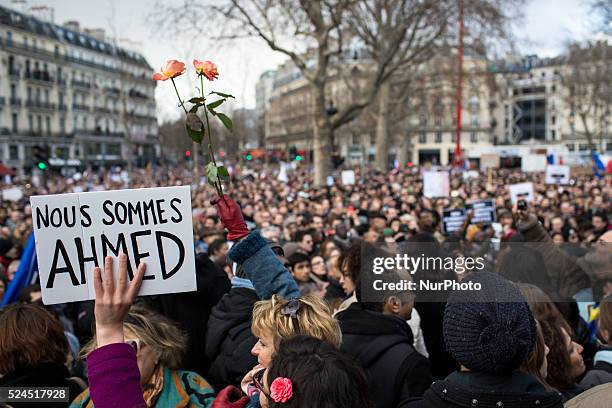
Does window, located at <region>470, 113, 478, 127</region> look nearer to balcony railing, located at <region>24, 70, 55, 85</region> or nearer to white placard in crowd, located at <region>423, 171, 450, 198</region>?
balcony railing, located at <region>24, 70, 55, 85</region>

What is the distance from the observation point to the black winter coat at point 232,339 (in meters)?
3.09

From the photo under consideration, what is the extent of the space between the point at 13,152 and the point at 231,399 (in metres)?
64.6

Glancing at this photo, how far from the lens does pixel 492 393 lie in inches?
73.4

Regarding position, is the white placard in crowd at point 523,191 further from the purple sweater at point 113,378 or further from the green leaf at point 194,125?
the purple sweater at point 113,378

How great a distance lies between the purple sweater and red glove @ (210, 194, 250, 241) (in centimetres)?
85

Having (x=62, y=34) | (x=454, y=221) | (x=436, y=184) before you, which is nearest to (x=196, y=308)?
(x=454, y=221)

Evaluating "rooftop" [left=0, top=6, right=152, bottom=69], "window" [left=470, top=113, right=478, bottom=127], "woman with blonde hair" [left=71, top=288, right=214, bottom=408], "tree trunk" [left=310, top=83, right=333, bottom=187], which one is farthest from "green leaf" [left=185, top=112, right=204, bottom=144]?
"window" [left=470, top=113, right=478, bottom=127]

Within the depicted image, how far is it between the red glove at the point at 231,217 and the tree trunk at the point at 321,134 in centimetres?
1911

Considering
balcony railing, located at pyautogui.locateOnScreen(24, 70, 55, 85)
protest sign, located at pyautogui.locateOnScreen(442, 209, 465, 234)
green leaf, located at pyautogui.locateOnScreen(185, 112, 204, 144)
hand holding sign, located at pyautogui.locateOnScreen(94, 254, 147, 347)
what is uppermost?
balcony railing, located at pyautogui.locateOnScreen(24, 70, 55, 85)

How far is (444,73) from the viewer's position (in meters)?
34.3

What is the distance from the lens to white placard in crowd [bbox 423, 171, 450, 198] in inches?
531

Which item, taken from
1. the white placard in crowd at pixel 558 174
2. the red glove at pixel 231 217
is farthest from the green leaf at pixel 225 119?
the white placard in crowd at pixel 558 174

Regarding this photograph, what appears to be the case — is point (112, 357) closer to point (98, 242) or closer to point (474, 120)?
point (98, 242)

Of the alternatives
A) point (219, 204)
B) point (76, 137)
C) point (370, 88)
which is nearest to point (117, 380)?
point (219, 204)
